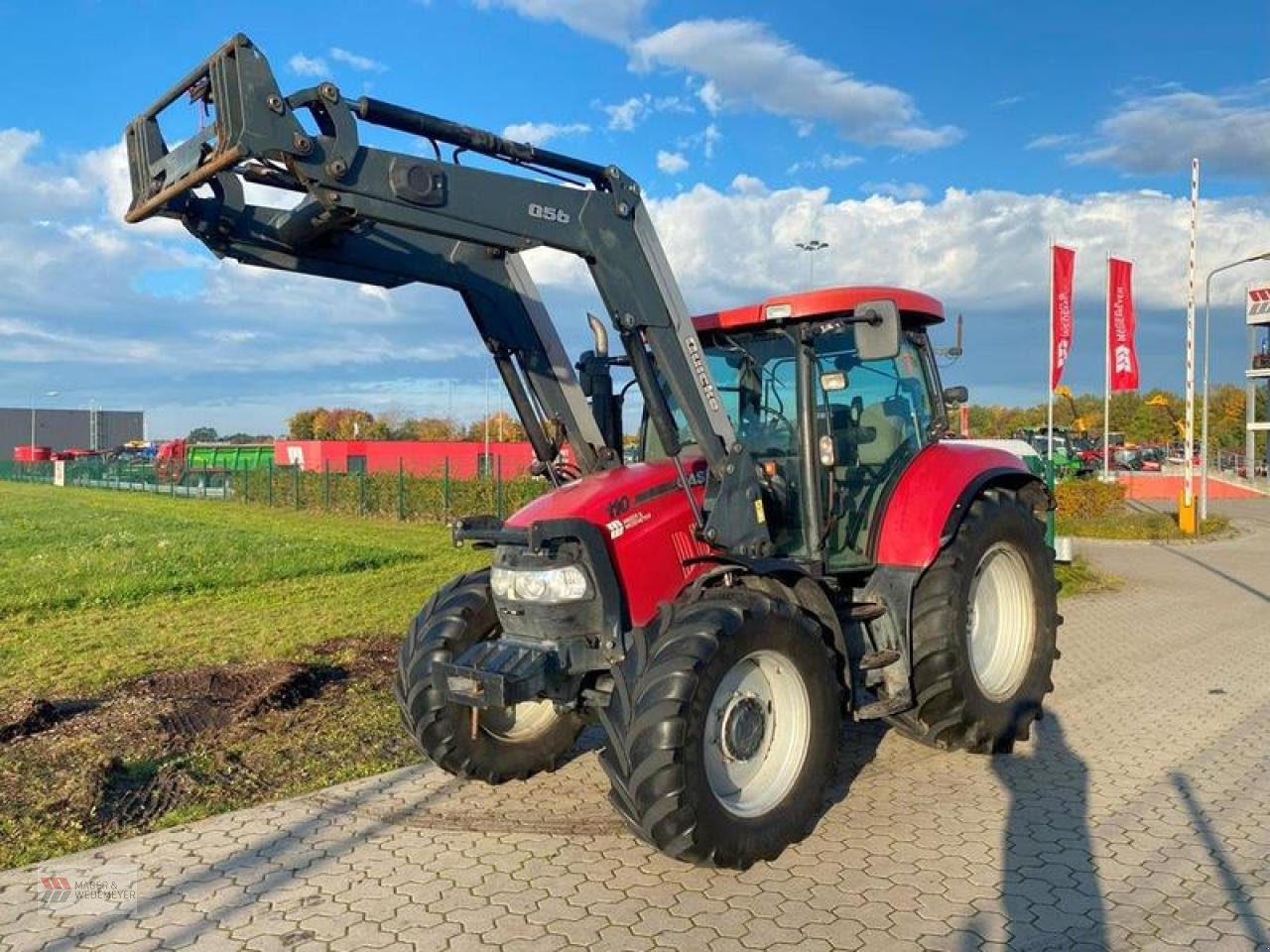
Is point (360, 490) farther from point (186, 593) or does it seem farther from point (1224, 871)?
point (1224, 871)

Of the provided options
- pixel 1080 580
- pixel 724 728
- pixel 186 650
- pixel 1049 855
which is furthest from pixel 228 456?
pixel 1049 855

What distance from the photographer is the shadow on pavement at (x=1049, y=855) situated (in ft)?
12.7

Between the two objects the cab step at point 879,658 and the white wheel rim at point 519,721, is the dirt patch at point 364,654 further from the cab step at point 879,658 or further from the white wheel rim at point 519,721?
the cab step at point 879,658

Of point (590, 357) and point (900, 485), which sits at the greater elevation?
point (590, 357)

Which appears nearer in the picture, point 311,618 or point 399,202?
point 399,202

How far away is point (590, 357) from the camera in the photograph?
6.07 metres

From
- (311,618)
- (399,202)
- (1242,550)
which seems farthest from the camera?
(1242,550)

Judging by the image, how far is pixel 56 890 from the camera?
13.9ft

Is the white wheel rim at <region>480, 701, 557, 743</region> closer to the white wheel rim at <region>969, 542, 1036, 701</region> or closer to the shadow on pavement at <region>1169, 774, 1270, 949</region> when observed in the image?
the white wheel rim at <region>969, 542, 1036, 701</region>

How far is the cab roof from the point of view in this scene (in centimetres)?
536

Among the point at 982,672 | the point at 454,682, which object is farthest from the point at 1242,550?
the point at 454,682

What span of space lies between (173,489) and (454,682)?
41969mm

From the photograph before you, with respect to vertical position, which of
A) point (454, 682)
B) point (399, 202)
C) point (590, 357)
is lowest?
Answer: point (454, 682)

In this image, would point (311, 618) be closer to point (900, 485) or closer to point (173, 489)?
point (900, 485)
